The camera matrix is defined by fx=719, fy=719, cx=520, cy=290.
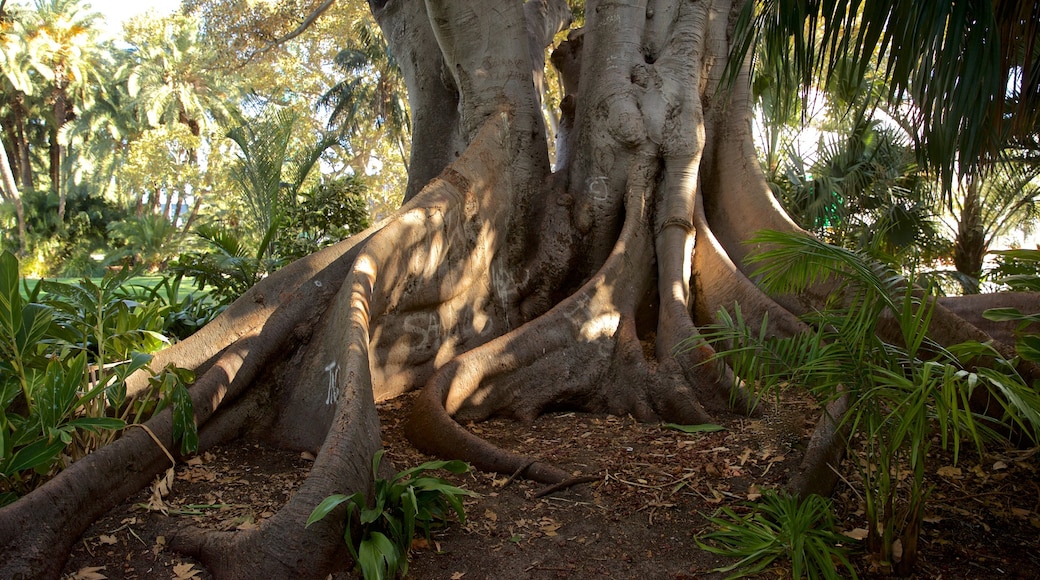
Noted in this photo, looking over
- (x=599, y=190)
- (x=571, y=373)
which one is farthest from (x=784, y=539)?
(x=599, y=190)

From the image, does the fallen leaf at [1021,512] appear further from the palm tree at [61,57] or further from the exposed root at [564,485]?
the palm tree at [61,57]

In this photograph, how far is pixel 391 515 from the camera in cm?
316

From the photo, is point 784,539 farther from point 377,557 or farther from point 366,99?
point 366,99

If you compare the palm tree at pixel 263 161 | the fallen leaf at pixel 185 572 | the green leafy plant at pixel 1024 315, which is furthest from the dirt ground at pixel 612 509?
the palm tree at pixel 263 161

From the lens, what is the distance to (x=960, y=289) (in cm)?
995

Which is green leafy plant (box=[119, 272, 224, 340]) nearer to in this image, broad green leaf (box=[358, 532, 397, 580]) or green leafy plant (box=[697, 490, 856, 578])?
broad green leaf (box=[358, 532, 397, 580])

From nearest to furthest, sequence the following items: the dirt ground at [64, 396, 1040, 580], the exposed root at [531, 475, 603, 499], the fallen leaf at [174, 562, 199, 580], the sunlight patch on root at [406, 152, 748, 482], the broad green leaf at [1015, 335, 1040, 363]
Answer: the broad green leaf at [1015, 335, 1040, 363], the fallen leaf at [174, 562, 199, 580], the dirt ground at [64, 396, 1040, 580], the exposed root at [531, 475, 603, 499], the sunlight patch on root at [406, 152, 748, 482]

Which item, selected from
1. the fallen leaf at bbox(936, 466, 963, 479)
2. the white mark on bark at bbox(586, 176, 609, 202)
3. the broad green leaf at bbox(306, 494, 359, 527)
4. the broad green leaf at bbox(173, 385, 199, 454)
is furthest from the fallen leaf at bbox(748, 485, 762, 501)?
the white mark on bark at bbox(586, 176, 609, 202)

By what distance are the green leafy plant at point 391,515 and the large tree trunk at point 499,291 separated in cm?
10

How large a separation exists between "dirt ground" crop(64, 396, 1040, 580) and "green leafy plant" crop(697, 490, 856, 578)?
0.08 m

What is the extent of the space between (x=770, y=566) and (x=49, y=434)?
3.22m

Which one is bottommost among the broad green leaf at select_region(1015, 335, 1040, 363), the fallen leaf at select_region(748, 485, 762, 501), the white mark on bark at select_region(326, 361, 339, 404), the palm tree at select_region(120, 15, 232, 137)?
the fallen leaf at select_region(748, 485, 762, 501)

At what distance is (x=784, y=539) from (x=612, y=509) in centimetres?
91

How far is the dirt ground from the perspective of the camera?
3096mm
